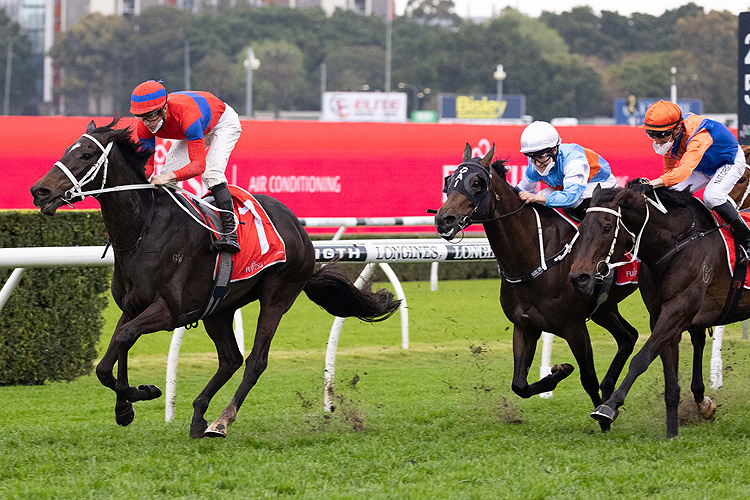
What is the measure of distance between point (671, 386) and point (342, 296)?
64.1 inches

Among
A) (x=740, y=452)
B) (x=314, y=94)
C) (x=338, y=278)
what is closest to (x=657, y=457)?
(x=740, y=452)

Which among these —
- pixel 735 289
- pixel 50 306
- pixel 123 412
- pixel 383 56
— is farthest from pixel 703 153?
pixel 383 56

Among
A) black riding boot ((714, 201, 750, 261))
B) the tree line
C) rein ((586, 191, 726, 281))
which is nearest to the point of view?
rein ((586, 191, 726, 281))

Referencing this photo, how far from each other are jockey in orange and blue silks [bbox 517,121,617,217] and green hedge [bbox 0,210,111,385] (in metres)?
2.82

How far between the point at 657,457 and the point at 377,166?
1025 centimetres

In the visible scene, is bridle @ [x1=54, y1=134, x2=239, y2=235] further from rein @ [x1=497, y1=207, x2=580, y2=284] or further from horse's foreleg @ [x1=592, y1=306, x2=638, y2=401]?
horse's foreleg @ [x1=592, y1=306, x2=638, y2=401]

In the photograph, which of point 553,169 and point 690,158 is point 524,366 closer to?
point 553,169

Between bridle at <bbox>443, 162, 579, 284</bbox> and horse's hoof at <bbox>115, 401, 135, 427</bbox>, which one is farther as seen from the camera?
bridle at <bbox>443, 162, 579, 284</bbox>

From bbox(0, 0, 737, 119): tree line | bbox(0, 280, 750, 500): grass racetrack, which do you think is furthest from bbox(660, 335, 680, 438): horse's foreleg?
bbox(0, 0, 737, 119): tree line

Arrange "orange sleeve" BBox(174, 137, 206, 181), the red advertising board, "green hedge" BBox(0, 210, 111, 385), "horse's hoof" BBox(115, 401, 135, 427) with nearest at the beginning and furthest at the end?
"horse's hoof" BBox(115, 401, 135, 427)
"orange sleeve" BBox(174, 137, 206, 181)
"green hedge" BBox(0, 210, 111, 385)
the red advertising board

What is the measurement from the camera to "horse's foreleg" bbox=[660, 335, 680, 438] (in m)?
4.62

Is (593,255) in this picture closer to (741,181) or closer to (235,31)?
(741,181)

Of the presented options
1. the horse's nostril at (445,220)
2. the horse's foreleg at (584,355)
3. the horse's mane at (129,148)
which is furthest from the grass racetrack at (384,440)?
the horse's mane at (129,148)

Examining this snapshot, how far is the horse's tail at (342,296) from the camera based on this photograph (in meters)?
5.26
